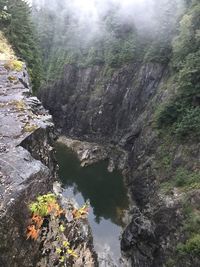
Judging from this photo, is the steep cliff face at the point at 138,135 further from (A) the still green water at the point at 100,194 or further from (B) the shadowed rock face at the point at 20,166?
(B) the shadowed rock face at the point at 20,166

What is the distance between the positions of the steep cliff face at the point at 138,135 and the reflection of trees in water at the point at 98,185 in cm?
191

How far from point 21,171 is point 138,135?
4795 centimetres

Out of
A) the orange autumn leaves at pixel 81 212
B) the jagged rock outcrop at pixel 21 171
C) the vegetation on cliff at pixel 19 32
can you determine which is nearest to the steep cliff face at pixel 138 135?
the vegetation on cliff at pixel 19 32

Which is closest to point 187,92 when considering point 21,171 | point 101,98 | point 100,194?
point 100,194

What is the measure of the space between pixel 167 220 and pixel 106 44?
4861 cm

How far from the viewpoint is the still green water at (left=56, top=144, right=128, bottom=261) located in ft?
133

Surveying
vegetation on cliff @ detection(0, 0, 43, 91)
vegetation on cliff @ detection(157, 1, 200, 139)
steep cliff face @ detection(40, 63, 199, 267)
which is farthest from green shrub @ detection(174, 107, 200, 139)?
vegetation on cliff @ detection(0, 0, 43, 91)

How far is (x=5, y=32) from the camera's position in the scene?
38.7 meters

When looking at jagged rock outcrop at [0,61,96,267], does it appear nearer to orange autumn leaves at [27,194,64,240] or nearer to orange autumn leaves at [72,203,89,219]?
orange autumn leaves at [27,194,64,240]

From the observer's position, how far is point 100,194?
50.5m

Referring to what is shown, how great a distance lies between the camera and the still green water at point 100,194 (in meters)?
40.6

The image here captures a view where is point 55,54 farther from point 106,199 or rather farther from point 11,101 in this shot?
point 11,101

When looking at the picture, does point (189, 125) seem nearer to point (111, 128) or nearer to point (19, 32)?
point (19, 32)

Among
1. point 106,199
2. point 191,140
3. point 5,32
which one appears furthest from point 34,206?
point 106,199
